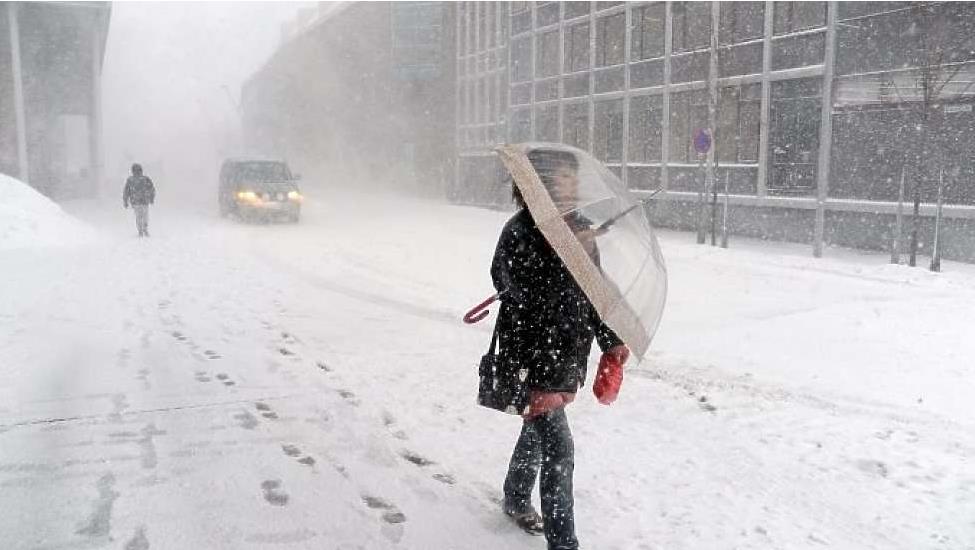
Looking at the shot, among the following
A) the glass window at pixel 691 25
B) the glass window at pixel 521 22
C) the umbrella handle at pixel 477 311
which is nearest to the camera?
the umbrella handle at pixel 477 311

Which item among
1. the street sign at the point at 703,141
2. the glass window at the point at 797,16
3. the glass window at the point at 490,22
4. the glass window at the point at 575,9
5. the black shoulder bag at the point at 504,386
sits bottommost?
the black shoulder bag at the point at 504,386

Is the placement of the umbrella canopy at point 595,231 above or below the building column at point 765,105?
below

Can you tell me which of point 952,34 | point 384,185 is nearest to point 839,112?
point 952,34

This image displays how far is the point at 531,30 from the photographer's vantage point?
2983 centimetres

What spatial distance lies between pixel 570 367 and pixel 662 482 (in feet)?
5.17

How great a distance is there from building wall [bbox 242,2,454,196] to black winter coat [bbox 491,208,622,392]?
36.3 meters

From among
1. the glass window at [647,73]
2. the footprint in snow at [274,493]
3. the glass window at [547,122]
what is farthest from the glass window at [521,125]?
the footprint in snow at [274,493]

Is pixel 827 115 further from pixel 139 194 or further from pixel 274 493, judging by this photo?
pixel 274 493

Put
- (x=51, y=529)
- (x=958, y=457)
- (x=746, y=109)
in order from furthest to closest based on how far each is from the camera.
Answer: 1. (x=746, y=109)
2. (x=958, y=457)
3. (x=51, y=529)

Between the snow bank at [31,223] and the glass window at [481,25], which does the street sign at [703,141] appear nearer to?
the snow bank at [31,223]

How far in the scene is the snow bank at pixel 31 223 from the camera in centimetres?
1504

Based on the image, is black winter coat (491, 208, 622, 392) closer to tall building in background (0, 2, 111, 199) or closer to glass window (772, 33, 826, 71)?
glass window (772, 33, 826, 71)

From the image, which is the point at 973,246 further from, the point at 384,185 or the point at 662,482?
the point at 384,185

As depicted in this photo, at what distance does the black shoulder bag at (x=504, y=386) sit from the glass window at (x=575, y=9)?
81.9 ft
